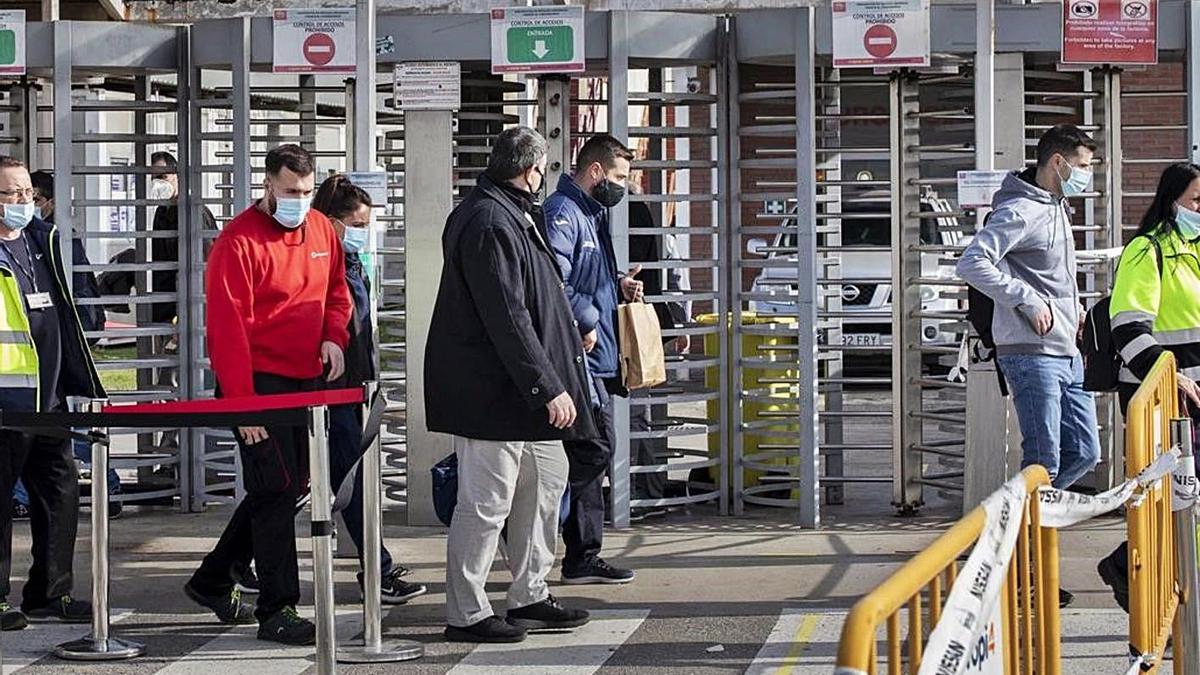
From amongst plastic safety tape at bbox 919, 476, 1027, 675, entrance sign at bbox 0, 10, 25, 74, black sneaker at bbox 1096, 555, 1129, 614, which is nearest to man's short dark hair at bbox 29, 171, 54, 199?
entrance sign at bbox 0, 10, 25, 74

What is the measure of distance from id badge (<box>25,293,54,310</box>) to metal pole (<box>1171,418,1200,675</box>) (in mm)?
4749

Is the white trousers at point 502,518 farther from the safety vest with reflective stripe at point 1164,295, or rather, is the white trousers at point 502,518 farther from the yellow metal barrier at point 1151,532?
the yellow metal barrier at point 1151,532

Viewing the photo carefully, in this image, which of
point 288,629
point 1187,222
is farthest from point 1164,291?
point 288,629

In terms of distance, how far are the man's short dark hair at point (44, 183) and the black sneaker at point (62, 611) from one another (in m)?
3.93

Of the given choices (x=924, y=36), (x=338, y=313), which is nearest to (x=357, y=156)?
(x=338, y=313)

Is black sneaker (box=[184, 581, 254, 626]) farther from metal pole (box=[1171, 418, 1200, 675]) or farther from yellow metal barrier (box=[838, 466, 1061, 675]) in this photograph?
yellow metal barrier (box=[838, 466, 1061, 675])

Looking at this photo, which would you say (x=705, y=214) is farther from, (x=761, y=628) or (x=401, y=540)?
(x=761, y=628)

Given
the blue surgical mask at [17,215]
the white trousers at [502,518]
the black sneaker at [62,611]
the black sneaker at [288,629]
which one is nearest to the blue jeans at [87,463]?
the black sneaker at [62,611]

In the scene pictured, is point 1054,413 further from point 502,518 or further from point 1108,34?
point 1108,34

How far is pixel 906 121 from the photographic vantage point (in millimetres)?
11141

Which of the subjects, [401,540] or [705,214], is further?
[705,214]

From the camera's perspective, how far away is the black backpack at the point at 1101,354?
8.35 m

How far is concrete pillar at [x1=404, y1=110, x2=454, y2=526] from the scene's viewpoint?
11055 mm

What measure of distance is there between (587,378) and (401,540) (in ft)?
9.35
